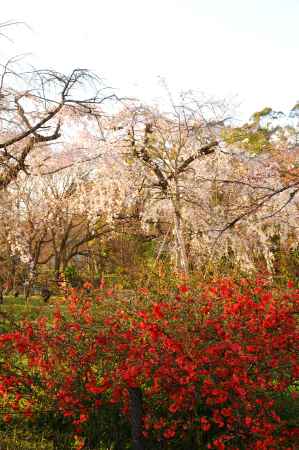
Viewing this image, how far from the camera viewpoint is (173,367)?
4543 mm

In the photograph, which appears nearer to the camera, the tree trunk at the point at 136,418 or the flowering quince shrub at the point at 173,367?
the flowering quince shrub at the point at 173,367

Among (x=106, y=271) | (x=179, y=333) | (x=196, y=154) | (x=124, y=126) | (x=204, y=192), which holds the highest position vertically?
(x=124, y=126)

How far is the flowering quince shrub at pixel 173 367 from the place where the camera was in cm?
447

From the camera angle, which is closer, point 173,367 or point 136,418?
point 173,367

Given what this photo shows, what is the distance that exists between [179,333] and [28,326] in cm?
170

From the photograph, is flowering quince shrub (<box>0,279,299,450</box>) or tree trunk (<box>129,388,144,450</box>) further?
tree trunk (<box>129,388,144,450</box>)

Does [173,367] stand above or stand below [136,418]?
above

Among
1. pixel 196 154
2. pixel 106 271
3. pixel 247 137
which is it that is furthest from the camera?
pixel 106 271

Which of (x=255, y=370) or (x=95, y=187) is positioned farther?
(x=95, y=187)

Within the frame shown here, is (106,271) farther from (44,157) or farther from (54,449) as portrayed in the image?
(54,449)

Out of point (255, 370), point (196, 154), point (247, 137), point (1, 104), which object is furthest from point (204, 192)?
point (255, 370)

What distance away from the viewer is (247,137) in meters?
15.0

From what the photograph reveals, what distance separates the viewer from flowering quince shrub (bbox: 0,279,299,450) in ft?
14.7

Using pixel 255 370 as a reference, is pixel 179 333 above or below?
above
